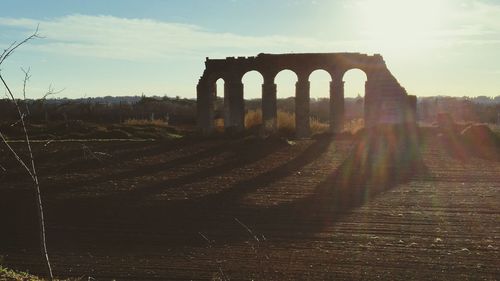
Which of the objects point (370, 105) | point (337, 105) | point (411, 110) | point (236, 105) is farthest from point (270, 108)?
point (411, 110)

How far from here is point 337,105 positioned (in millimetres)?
30375

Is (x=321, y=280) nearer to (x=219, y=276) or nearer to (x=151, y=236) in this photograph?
(x=219, y=276)

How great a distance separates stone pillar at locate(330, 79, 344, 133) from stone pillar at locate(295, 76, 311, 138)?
1.26m

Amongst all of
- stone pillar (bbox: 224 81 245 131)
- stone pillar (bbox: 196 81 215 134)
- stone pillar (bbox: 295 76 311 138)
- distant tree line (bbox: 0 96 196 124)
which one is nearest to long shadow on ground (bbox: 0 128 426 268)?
stone pillar (bbox: 295 76 311 138)

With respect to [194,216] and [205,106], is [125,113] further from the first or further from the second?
[194,216]

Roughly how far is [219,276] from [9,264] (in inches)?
118

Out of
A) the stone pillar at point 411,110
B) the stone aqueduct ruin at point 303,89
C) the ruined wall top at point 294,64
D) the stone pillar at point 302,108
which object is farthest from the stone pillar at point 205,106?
the stone pillar at point 411,110

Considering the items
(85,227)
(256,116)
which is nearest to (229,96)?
(256,116)

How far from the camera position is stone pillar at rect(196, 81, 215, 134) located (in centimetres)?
3194

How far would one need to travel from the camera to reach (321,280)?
7477 millimetres

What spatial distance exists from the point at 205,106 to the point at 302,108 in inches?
207

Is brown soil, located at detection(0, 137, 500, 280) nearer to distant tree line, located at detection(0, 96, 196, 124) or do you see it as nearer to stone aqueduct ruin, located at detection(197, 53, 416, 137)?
stone aqueduct ruin, located at detection(197, 53, 416, 137)

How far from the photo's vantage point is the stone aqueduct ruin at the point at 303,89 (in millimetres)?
30016

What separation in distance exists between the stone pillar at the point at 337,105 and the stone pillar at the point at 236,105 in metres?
4.65
